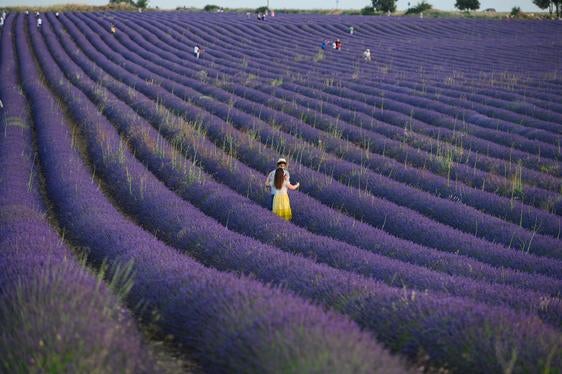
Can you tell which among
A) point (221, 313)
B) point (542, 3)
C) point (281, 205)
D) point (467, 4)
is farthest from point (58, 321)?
point (467, 4)

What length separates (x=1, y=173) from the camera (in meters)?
8.84

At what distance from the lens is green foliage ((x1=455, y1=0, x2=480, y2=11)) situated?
214 feet

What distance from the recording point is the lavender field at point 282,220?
3.14 m

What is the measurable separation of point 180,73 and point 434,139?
1229 cm

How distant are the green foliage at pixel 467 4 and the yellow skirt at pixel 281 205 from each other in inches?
2537

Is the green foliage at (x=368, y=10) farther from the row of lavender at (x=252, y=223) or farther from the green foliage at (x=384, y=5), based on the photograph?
the row of lavender at (x=252, y=223)

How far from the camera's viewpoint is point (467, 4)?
65500 mm

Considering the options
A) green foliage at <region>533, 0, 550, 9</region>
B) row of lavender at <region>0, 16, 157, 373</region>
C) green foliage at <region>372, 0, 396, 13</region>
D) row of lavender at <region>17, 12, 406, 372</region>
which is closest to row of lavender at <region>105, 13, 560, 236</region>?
row of lavender at <region>17, 12, 406, 372</region>

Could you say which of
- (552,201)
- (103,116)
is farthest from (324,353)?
(103,116)

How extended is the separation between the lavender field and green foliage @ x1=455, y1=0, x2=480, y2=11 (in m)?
45.5

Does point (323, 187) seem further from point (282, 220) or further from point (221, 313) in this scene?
point (221, 313)

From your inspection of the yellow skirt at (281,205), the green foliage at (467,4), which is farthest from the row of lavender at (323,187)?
the green foliage at (467,4)

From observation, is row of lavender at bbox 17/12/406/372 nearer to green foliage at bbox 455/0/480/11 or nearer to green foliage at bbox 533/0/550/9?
green foliage at bbox 533/0/550/9

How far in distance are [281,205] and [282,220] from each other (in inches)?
25.1
